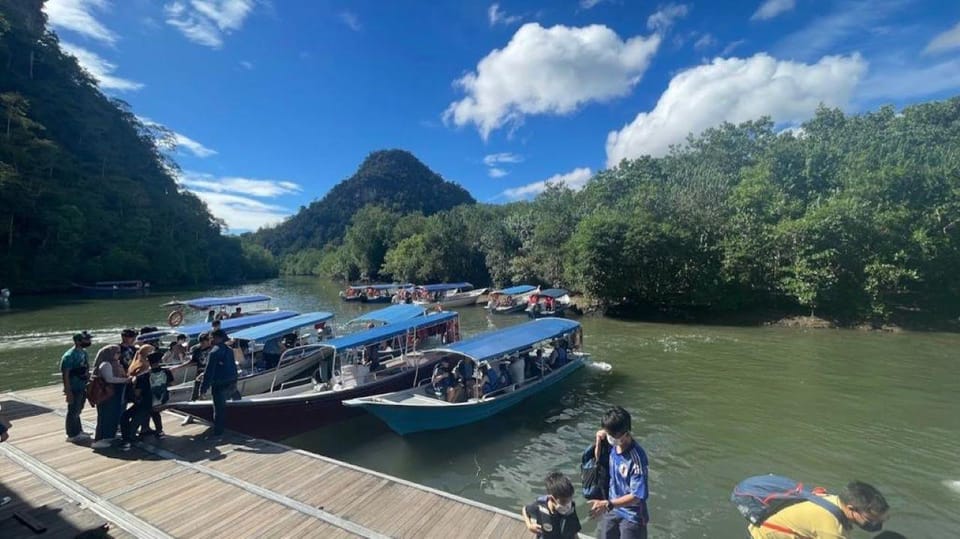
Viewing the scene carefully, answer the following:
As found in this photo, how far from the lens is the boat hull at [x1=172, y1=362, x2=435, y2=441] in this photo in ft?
35.9

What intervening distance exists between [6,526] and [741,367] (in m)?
23.7

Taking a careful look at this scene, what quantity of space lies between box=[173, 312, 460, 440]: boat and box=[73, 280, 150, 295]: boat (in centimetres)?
6204

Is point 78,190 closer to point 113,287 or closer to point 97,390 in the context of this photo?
point 113,287

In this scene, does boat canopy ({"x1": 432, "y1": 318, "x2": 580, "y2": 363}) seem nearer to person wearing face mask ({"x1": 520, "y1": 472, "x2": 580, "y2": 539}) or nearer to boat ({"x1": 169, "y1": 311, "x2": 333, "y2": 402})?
boat ({"x1": 169, "y1": 311, "x2": 333, "y2": 402})

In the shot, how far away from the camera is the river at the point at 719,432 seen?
31.7 ft

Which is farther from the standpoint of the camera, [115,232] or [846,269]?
[115,232]

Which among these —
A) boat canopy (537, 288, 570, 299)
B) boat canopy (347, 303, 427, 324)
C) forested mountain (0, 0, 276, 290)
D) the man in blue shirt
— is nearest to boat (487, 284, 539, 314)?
boat canopy (537, 288, 570, 299)

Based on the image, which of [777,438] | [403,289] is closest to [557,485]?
[777,438]

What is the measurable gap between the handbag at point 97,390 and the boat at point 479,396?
16.2ft

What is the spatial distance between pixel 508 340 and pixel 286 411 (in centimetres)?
702

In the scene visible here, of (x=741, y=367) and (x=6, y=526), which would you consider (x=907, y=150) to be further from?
(x=6, y=526)

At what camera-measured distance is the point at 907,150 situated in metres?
47.8

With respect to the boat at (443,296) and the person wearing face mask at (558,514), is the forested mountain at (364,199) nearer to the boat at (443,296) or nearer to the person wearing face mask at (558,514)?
the boat at (443,296)

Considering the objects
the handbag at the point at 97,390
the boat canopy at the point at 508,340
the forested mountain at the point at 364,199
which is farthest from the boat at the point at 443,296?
the forested mountain at the point at 364,199
